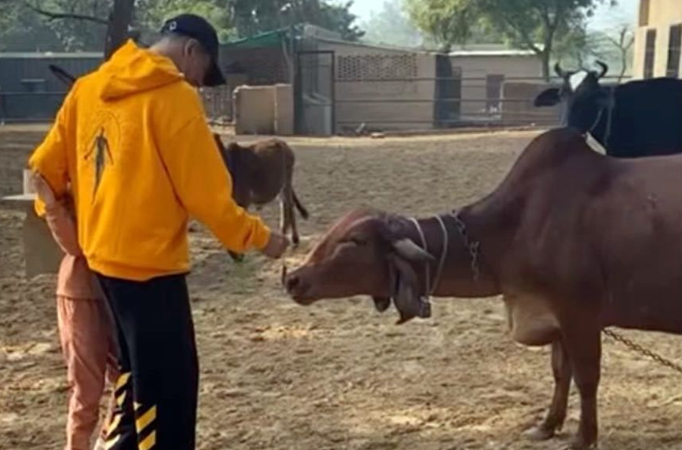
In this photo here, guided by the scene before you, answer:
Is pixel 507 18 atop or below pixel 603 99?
atop

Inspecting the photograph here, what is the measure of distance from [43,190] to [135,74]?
2.25 ft

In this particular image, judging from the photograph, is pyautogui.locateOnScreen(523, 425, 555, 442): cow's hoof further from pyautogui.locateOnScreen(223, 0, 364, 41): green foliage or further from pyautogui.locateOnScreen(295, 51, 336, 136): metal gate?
pyautogui.locateOnScreen(223, 0, 364, 41): green foliage

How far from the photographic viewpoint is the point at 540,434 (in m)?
5.09

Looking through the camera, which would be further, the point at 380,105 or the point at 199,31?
the point at 380,105

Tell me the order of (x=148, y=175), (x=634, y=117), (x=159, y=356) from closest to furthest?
(x=148, y=175) < (x=159, y=356) < (x=634, y=117)

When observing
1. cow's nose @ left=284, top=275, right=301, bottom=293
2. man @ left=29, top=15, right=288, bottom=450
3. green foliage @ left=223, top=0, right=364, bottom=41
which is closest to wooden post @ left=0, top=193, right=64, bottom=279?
cow's nose @ left=284, top=275, right=301, bottom=293

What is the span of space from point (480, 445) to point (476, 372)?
110 centimetres

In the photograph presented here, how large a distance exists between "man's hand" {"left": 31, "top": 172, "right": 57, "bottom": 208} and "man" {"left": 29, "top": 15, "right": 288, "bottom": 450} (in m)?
0.17

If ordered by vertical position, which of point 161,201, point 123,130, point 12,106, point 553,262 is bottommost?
point 12,106

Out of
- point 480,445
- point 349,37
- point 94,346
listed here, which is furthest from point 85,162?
point 349,37

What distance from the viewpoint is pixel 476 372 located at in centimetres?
609

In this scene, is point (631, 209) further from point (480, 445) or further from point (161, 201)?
point (161, 201)

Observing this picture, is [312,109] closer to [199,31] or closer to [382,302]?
[382,302]

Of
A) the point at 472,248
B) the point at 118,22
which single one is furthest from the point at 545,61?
the point at 472,248
